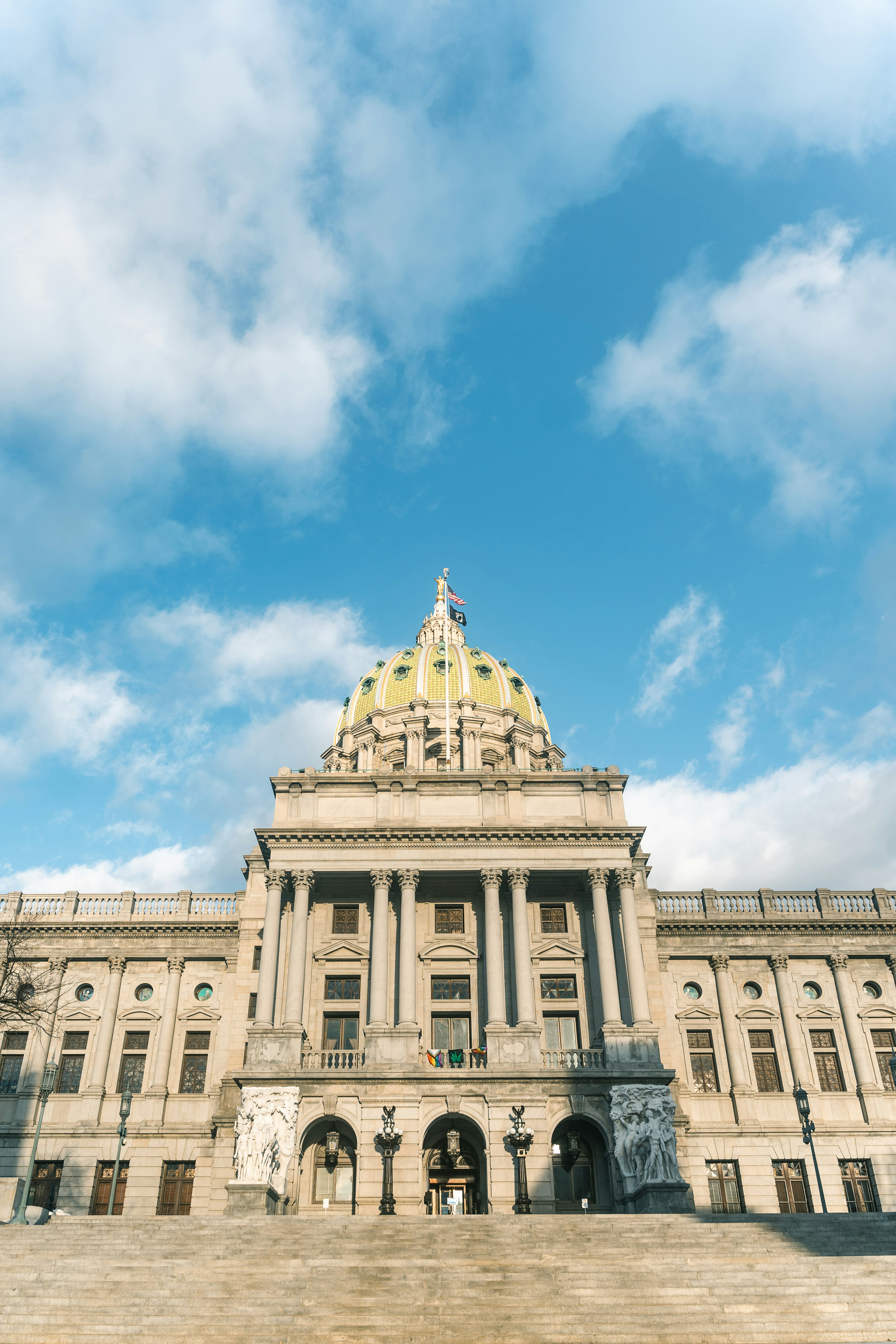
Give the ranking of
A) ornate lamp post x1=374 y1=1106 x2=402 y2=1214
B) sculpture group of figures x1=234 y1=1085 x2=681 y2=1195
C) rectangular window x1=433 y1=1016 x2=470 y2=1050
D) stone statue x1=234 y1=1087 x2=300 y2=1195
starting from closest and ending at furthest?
ornate lamp post x1=374 y1=1106 x2=402 y2=1214
stone statue x1=234 y1=1087 x2=300 y2=1195
sculpture group of figures x1=234 y1=1085 x2=681 y2=1195
rectangular window x1=433 y1=1016 x2=470 y2=1050

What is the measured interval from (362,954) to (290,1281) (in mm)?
22071

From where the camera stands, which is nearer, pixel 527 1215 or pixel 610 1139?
pixel 527 1215

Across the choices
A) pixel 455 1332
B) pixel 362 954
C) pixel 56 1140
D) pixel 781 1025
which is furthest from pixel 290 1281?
pixel 781 1025

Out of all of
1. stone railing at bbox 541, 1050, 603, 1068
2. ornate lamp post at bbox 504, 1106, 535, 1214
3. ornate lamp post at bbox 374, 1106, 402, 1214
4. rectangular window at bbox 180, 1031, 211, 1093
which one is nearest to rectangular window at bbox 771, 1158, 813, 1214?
stone railing at bbox 541, 1050, 603, 1068

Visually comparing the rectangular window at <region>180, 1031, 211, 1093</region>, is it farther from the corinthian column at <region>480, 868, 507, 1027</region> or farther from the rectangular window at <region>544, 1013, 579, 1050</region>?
the rectangular window at <region>544, 1013, 579, 1050</region>

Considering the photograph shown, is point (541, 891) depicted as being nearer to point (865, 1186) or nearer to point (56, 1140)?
point (865, 1186)

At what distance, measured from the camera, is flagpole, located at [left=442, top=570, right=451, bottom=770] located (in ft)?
201

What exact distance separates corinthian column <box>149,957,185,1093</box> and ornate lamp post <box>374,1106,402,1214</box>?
15.1 metres

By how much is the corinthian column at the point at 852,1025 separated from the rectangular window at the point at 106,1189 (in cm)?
3567

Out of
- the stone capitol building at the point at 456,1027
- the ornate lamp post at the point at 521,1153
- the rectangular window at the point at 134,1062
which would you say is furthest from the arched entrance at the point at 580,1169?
the rectangular window at the point at 134,1062

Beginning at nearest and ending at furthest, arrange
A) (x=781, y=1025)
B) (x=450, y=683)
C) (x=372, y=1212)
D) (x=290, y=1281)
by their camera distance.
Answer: (x=290, y=1281), (x=372, y=1212), (x=781, y=1025), (x=450, y=683)

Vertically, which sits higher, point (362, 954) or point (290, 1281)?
point (362, 954)

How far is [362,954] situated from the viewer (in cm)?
4809

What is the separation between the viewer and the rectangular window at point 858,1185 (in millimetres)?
47781
